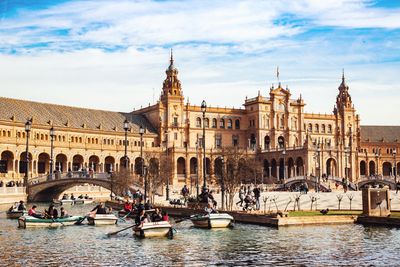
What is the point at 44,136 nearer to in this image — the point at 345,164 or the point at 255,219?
the point at 345,164

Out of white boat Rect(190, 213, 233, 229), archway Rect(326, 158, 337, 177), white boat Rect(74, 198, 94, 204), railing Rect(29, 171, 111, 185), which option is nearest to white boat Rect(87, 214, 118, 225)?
white boat Rect(190, 213, 233, 229)

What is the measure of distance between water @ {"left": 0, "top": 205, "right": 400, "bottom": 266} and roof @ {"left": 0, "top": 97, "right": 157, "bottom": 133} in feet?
234

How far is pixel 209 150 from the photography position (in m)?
134

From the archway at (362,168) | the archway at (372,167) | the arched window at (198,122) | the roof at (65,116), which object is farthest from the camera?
the archway at (372,167)

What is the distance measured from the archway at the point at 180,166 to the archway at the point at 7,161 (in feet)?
115

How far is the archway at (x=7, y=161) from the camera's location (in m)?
107

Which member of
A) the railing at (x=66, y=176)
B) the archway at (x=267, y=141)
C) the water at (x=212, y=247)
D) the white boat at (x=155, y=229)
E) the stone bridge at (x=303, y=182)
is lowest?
the water at (x=212, y=247)

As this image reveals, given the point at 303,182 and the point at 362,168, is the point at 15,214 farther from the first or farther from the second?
the point at 362,168

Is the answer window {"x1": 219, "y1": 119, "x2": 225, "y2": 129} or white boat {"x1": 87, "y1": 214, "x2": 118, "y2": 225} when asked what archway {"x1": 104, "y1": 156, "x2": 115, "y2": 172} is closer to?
window {"x1": 219, "y1": 119, "x2": 225, "y2": 129}

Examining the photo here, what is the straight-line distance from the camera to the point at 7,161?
107938 mm

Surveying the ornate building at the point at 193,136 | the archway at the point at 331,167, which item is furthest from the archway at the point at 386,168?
the archway at the point at 331,167

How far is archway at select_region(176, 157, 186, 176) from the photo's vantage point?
13075 centimetres

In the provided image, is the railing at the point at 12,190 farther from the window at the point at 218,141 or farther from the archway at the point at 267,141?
the archway at the point at 267,141

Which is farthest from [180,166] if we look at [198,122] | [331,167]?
[331,167]
